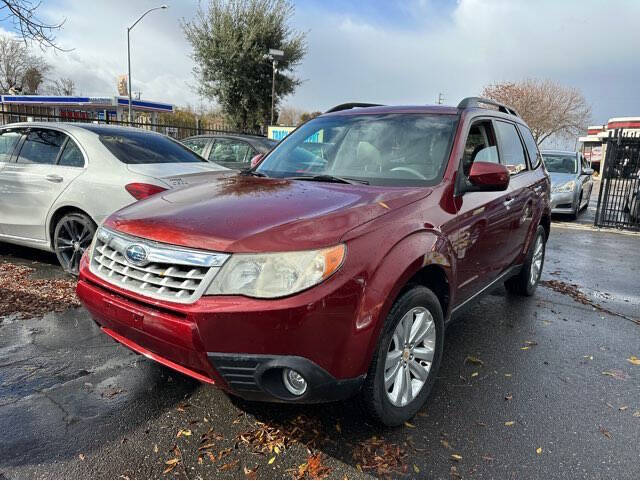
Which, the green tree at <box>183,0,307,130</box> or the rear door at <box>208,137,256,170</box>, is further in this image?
the green tree at <box>183,0,307,130</box>

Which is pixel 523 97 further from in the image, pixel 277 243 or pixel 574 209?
pixel 277 243

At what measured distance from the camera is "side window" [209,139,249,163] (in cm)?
886

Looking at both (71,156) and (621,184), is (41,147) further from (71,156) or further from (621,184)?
(621,184)

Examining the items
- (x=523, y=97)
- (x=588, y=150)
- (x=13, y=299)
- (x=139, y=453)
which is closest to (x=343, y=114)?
(x=139, y=453)

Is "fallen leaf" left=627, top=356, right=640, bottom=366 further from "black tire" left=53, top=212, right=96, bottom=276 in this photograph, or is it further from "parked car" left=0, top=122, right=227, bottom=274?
"black tire" left=53, top=212, right=96, bottom=276

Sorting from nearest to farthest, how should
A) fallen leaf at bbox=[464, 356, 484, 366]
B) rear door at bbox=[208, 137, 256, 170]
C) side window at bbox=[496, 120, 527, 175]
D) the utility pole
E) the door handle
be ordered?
fallen leaf at bbox=[464, 356, 484, 366] < side window at bbox=[496, 120, 527, 175] < the door handle < rear door at bbox=[208, 137, 256, 170] < the utility pole

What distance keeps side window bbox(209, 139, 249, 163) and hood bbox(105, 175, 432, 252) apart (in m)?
6.04

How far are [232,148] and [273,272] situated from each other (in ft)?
24.3

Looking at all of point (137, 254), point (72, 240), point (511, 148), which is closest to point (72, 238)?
point (72, 240)

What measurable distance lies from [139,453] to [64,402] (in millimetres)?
737

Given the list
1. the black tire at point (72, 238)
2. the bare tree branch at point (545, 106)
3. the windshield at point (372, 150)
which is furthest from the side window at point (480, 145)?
the bare tree branch at point (545, 106)

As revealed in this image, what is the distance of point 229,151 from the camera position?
29.6 ft

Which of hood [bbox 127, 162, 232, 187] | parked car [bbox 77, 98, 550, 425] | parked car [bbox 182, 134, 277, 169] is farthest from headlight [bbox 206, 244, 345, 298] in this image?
parked car [bbox 182, 134, 277, 169]

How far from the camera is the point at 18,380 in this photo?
290cm
